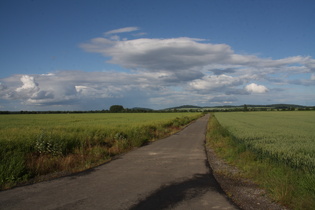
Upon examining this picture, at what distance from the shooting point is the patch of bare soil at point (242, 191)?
209 inches

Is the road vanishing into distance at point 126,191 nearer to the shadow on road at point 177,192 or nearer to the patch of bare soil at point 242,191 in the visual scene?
the shadow on road at point 177,192

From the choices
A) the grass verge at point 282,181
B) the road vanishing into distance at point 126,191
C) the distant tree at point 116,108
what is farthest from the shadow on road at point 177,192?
the distant tree at point 116,108

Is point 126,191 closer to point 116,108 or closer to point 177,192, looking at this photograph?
point 177,192

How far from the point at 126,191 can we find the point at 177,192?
1.30 m

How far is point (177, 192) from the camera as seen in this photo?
6.10 metres

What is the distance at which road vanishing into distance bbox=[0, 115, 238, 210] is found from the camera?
5219 mm

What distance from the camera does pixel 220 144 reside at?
49.1ft

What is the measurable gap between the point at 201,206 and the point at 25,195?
4224 mm

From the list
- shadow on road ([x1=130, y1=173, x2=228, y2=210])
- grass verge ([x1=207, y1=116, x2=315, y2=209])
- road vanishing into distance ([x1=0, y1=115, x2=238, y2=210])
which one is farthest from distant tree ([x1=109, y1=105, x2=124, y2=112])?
shadow on road ([x1=130, y1=173, x2=228, y2=210])

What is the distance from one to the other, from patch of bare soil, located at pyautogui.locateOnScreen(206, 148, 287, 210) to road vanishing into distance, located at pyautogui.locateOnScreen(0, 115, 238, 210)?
0.85ft

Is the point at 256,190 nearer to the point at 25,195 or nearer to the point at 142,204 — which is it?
the point at 142,204

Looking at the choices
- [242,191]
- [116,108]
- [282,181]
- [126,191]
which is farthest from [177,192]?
[116,108]

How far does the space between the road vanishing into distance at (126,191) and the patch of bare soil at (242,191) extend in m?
0.26

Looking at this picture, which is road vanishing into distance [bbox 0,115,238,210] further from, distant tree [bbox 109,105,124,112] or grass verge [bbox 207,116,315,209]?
distant tree [bbox 109,105,124,112]
